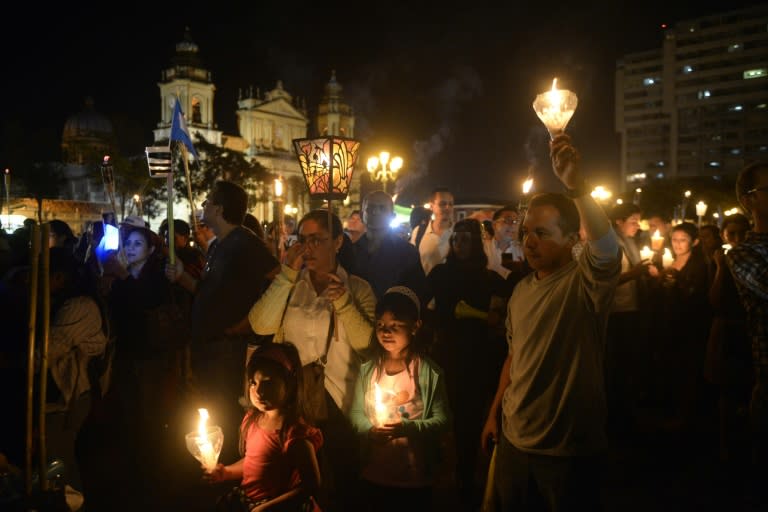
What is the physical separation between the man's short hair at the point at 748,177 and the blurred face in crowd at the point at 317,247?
2303 millimetres

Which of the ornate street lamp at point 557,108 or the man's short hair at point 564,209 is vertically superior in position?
the ornate street lamp at point 557,108

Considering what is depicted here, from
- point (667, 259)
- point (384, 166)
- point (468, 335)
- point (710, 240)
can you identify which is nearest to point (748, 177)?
point (468, 335)

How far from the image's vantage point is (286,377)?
346 centimetres

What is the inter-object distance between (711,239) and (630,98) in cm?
11507

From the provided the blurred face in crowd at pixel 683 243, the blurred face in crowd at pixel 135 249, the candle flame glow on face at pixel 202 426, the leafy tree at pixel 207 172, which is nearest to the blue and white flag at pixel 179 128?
the blurred face in crowd at pixel 135 249

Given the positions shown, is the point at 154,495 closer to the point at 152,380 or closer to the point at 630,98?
the point at 152,380

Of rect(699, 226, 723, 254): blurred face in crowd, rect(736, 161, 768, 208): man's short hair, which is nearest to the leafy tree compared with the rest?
rect(699, 226, 723, 254): blurred face in crowd

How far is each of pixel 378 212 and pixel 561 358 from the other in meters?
3.57

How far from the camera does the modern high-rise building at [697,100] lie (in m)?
91.7

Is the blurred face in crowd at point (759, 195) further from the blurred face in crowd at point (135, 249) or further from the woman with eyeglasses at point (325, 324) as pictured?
the blurred face in crowd at point (135, 249)

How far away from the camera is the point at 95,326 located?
454cm

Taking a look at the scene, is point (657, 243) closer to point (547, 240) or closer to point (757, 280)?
point (757, 280)

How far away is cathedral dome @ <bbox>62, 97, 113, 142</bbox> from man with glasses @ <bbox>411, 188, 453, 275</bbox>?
6594 centimetres

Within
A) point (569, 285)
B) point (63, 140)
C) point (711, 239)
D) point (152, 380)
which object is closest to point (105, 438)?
point (152, 380)
